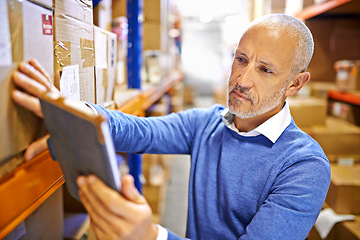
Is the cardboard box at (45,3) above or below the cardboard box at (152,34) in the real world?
below

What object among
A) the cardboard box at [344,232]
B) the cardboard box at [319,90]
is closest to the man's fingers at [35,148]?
the cardboard box at [344,232]

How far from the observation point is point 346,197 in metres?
1.61

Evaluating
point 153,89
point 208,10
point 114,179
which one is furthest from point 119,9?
point 208,10

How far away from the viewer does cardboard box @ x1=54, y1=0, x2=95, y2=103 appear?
79cm

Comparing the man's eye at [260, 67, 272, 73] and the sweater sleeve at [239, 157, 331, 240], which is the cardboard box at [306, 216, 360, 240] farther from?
the man's eye at [260, 67, 272, 73]

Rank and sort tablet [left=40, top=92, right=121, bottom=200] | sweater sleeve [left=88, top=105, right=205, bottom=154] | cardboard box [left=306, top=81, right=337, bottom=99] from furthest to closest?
cardboard box [left=306, top=81, right=337, bottom=99], sweater sleeve [left=88, top=105, right=205, bottom=154], tablet [left=40, top=92, right=121, bottom=200]

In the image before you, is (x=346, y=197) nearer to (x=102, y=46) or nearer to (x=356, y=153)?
(x=356, y=153)

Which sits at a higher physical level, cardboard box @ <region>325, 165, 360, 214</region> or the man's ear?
the man's ear

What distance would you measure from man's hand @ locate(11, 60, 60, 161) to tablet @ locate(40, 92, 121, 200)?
58mm

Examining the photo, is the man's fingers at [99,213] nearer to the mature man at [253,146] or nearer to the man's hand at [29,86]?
the man's hand at [29,86]

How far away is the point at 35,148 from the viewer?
0.66m

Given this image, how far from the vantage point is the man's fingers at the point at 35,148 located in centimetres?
A: 64

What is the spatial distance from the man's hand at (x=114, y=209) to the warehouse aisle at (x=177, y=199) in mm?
2360

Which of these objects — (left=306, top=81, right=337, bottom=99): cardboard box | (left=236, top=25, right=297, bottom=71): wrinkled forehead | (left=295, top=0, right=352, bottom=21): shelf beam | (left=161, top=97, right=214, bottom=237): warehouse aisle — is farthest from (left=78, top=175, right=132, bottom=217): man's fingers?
(left=306, top=81, right=337, bottom=99): cardboard box
